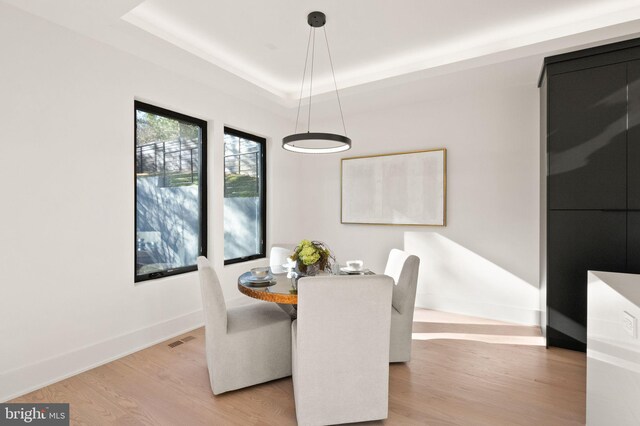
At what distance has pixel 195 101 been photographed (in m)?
3.67

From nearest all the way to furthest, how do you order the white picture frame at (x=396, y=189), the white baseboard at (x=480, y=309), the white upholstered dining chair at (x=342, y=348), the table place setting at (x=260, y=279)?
the white upholstered dining chair at (x=342, y=348) → the table place setting at (x=260, y=279) → the white baseboard at (x=480, y=309) → the white picture frame at (x=396, y=189)

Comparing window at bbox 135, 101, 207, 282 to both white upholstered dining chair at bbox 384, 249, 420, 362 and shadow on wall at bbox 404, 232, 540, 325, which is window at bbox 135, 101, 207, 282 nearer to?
white upholstered dining chair at bbox 384, 249, 420, 362

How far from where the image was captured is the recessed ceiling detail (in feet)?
8.91

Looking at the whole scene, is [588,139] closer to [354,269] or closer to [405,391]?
[354,269]

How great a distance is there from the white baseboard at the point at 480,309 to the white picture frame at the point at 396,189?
3.19 ft

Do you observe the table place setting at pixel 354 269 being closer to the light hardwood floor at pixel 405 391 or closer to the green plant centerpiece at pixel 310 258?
the green plant centerpiece at pixel 310 258

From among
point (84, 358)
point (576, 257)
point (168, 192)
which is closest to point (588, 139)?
point (576, 257)

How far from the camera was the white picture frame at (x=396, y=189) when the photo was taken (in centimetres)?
421

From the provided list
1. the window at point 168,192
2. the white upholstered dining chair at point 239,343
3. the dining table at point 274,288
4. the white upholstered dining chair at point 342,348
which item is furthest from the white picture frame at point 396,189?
the white upholstered dining chair at point 342,348

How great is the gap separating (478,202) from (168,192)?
357cm

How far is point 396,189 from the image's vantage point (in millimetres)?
4477

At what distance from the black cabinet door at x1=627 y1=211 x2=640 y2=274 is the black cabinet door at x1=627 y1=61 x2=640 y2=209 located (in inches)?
3.6

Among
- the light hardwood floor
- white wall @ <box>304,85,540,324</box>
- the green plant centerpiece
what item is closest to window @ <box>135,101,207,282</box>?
the light hardwood floor

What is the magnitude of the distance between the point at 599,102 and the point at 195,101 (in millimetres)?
3887
